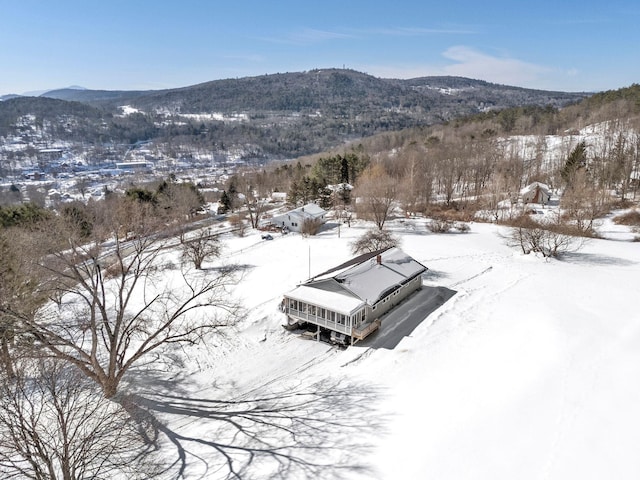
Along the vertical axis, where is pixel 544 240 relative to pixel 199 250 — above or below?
above

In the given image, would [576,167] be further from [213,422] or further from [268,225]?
[213,422]

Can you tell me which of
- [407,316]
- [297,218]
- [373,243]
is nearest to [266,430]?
[407,316]

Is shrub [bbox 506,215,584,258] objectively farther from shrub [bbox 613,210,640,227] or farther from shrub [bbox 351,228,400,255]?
shrub [bbox 613,210,640,227]

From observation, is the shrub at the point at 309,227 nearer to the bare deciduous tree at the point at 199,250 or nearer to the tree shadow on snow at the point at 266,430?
the bare deciduous tree at the point at 199,250

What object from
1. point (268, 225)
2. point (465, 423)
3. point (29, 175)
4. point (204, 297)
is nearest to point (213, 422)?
point (465, 423)

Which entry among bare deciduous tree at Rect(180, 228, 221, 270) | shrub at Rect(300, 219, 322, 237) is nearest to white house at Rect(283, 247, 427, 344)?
bare deciduous tree at Rect(180, 228, 221, 270)

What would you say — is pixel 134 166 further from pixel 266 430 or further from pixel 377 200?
pixel 266 430

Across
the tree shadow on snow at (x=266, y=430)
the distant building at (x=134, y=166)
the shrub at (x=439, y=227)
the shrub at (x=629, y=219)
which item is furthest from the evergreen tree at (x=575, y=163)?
the distant building at (x=134, y=166)
